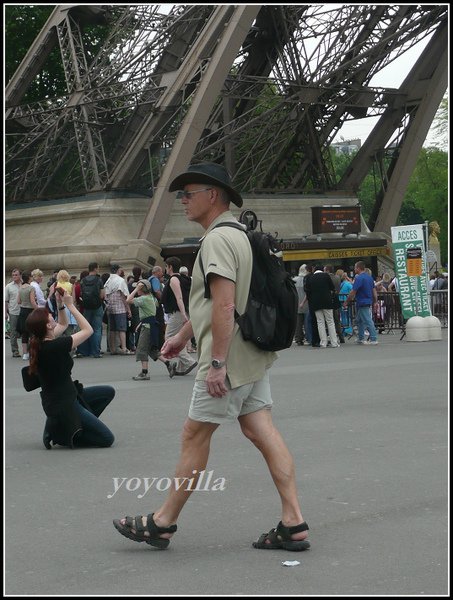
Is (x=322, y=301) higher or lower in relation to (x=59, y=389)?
higher

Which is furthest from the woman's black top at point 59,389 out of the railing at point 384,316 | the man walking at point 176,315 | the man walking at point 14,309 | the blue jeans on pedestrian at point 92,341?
the railing at point 384,316

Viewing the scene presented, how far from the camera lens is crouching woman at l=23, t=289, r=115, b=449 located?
905 cm

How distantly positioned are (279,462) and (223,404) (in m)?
0.42

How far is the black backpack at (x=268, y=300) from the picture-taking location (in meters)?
5.80

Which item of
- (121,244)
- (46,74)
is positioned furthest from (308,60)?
(46,74)

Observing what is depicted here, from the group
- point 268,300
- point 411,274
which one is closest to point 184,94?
point 411,274

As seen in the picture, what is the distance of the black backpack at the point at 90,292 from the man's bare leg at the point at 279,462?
15.2 metres

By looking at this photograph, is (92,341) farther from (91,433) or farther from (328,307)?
(91,433)

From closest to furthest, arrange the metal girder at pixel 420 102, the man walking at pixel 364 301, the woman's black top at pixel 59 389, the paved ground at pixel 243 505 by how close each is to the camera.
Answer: the paved ground at pixel 243 505 < the woman's black top at pixel 59 389 < the man walking at pixel 364 301 < the metal girder at pixel 420 102

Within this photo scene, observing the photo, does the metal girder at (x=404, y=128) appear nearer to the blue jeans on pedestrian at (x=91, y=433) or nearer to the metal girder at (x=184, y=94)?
the metal girder at (x=184, y=94)

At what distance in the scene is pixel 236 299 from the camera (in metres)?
5.80

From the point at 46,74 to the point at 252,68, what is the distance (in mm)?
10684

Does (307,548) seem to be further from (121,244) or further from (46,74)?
(46,74)

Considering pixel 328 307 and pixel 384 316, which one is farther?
pixel 384 316
